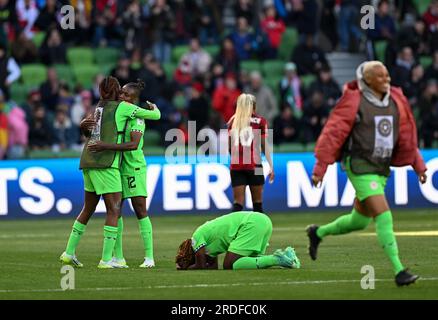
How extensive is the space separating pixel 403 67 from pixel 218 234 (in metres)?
16.3

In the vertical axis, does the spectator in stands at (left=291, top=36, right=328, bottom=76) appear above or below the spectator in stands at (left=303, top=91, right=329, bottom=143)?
above

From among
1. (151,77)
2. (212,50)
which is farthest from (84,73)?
(212,50)

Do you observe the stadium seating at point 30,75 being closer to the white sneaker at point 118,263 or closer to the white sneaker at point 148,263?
the white sneaker at point 118,263

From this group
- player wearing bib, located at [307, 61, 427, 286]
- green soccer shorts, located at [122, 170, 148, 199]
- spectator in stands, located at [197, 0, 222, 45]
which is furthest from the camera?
spectator in stands, located at [197, 0, 222, 45]

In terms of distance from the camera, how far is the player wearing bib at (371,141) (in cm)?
1314

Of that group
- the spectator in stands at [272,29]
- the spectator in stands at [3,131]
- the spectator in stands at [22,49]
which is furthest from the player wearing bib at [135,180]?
the spectator in stands at [272,29]

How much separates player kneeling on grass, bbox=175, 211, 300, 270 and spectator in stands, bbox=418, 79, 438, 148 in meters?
14.0

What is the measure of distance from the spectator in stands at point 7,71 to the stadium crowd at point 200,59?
28 millimetres

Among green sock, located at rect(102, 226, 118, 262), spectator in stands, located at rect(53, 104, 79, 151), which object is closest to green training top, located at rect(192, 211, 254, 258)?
green sock, located at rect(102, 226, 118, 262)

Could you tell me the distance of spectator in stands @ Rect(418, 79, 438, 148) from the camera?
29.0 meters

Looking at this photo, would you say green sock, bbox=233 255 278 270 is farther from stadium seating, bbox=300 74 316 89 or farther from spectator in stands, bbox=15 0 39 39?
spectator in stands, bbox=15 0 39 39

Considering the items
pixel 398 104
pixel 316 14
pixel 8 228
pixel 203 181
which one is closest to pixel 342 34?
pixel 316 14

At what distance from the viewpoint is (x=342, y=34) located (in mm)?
33000

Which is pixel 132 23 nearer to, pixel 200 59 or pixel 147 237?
pixel 200 59
